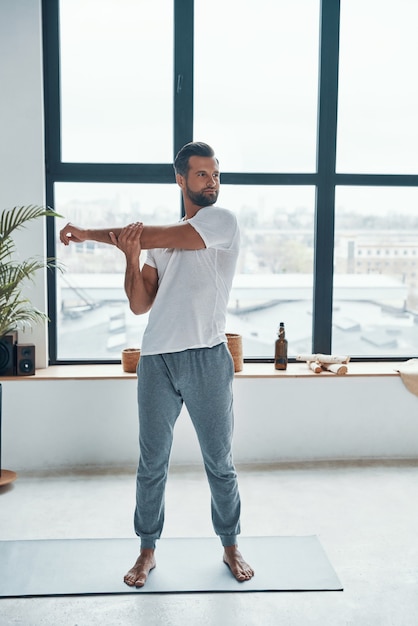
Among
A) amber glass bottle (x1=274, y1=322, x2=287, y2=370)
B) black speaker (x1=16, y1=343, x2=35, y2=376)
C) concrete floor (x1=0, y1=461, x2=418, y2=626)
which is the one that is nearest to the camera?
concrete floor (x1=0, y1=461, x2=418, y2=626)

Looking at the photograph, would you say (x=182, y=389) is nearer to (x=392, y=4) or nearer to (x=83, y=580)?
(x=83, y=580)

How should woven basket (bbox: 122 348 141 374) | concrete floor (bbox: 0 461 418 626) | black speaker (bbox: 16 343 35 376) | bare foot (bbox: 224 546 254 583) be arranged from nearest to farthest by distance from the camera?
concrete floor (bbox: 0 461 418 626)
bare foot (bbox: 224 546 254 583)
black speaker (bbox: 16 343 35 376)
woven basket (bbox: 122 348 141 374)

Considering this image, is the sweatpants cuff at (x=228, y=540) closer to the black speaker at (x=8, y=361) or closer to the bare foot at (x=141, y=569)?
the bare foot at (x=141, y=569)

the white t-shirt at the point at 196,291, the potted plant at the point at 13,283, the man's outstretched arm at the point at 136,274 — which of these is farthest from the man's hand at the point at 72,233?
the potted plant at the point at 13,283

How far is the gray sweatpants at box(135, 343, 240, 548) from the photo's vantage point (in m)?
2.44

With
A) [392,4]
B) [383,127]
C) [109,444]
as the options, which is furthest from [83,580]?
[392,4]

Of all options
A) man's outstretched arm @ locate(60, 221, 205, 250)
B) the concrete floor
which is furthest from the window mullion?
man's outstretched arm @ locate(60, 221, 205, 250)

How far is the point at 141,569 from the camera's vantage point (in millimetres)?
2525

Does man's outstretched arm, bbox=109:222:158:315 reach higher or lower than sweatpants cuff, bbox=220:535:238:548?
higher

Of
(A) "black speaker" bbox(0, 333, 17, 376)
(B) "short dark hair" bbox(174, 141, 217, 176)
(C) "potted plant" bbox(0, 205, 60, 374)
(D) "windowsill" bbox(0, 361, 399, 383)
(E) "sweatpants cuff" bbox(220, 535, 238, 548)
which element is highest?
(B) "short dark hair" bbox(174, 141, 217, 176)

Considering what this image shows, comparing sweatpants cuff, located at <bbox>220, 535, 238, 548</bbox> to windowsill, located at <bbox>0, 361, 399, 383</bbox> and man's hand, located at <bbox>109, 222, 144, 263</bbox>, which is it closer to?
man's hand, located at <bbox>109, 222, 144, 263</bbox>

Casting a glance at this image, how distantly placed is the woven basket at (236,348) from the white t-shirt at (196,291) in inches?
54.8

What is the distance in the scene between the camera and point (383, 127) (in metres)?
4.26

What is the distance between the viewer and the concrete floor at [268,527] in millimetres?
2275
